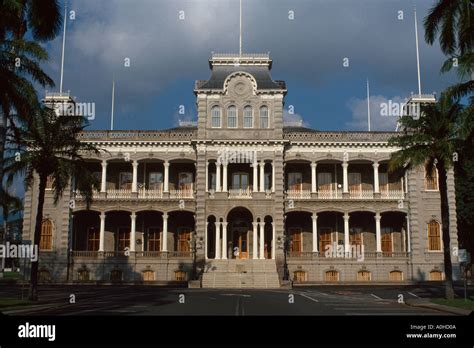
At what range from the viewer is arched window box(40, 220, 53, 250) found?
149ft

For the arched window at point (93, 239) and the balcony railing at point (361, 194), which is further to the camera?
the arched window at point (93, 239)

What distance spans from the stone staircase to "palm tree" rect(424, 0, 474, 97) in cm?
2119

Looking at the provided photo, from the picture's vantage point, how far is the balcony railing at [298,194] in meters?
46.2

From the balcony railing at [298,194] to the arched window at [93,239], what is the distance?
16370 mm

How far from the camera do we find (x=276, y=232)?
1741 inches

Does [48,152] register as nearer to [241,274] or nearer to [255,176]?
[241,274]

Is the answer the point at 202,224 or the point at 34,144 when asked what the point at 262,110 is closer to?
the point at 202,224

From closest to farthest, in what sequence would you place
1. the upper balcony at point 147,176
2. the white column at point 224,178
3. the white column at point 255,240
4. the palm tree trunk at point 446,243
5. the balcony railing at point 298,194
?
the palm tree trunk at point 446,243 → the white column at point 255,240 → the white column at point 224,178 → the balcony railing at point 298,194 → the upper balcony at point 147,176

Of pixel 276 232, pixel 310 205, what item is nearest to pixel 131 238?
pixel 276 232

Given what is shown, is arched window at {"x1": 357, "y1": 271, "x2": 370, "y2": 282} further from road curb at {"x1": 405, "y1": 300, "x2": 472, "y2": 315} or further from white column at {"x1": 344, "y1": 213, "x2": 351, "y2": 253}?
road curb at {"x1": 405, "y1": 300, "x2": 472, "y2": 315}

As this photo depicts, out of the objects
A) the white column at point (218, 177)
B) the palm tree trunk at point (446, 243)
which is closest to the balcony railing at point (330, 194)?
the white column at point (218, 177)

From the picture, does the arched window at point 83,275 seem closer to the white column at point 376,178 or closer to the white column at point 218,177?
the white column at point 218,177

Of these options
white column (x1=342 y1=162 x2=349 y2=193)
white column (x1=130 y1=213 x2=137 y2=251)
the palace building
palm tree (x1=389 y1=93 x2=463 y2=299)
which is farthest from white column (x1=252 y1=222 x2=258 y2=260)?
palm tree (x1=389 y1=93 x2=463 y2=299)

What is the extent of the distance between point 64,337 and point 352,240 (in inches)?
1555
